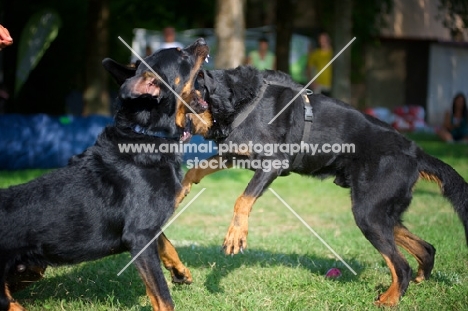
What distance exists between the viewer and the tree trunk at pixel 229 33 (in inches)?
527

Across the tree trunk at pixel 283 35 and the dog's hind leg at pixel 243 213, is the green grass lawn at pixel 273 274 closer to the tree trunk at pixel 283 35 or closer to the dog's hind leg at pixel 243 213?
the dog's hind leg at pixel 243 213

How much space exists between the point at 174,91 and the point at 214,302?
5.59 feet

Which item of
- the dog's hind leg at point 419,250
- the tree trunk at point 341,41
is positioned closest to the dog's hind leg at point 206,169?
the dog's hind leg at point 419,250

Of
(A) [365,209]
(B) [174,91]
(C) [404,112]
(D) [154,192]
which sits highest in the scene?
(B) [174,91]

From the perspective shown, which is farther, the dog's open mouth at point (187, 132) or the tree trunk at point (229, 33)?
the tree trunk at point (229, 33)

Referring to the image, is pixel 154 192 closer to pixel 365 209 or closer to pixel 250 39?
pixel 365 209

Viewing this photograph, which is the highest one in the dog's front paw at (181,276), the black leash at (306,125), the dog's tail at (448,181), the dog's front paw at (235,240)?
the black leash at (306,125)

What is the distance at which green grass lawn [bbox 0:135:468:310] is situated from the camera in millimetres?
5004

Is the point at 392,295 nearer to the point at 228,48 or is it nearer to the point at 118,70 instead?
the point at 118,70

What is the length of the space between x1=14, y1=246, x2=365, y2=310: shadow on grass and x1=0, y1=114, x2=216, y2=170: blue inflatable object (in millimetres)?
5895

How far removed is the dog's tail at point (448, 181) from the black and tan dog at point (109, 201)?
7.19ft

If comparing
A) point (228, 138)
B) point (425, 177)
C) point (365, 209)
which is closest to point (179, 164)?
point (228, 138)

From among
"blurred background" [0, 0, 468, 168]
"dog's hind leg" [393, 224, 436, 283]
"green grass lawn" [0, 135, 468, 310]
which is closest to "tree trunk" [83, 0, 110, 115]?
"blurred background" [0, 0, 468, 168]

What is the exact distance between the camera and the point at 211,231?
308 inches
